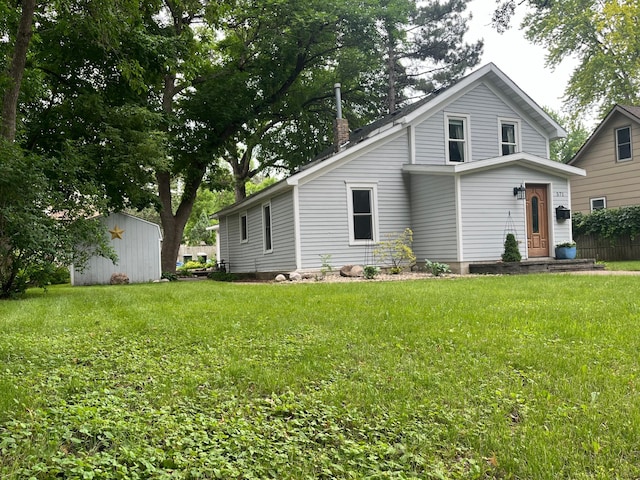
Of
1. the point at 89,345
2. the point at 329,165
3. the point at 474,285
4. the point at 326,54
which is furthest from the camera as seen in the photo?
the point at 326,54

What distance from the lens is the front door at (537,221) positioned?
13.6 meters

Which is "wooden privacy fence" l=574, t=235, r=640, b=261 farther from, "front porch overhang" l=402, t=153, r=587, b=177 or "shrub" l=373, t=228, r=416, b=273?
"shrub" l=373, t=228, r=416, b=273

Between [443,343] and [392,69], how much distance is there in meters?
22.9

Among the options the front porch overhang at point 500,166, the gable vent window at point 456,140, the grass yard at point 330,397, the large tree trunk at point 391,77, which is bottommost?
the grass yard at point 330,397

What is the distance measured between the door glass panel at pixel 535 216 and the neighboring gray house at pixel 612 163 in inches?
307

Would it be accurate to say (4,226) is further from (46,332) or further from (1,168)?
(46,332)

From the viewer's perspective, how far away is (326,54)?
20.2 m

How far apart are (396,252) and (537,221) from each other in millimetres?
4246

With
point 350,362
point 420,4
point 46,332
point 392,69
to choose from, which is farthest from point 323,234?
point 420,4

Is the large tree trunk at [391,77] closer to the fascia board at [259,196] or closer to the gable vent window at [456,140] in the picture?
the gable vent window at [456,140]

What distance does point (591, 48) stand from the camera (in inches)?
1080

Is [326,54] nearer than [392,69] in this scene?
Yes

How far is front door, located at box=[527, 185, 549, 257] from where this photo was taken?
13.6 meters

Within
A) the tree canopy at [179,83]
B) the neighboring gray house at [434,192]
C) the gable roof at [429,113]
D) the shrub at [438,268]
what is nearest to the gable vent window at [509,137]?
the neighboring gray house at [434,192]
